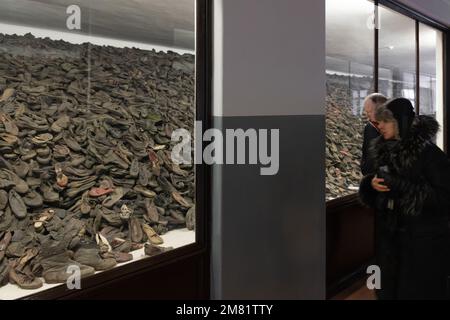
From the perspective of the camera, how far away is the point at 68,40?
1.84 meters

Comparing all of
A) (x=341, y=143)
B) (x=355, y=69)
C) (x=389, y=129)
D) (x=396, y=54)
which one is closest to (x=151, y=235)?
(x=389, y=129)

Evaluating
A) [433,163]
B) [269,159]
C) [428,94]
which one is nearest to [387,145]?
[433,163]

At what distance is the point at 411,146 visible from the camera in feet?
7.18

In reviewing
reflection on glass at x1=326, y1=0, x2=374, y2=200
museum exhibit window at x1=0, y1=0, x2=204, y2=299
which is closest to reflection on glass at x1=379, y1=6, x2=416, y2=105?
reflection on glass at x1=326, y1=0, x2=374, y2=200

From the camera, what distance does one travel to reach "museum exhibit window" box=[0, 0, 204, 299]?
5.54 ft

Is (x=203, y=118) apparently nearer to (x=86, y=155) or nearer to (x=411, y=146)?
(x=86, y=155)

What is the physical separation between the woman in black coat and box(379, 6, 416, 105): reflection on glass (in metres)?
1.60

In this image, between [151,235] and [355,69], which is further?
[355,69]

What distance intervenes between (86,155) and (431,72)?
431cm

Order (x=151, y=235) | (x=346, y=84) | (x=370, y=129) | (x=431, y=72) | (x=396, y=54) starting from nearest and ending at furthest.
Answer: (x=151, y=235) < (x=370, y=129) < (x=346, y=84) < (x=396, y=54) < (x=431, y=72)

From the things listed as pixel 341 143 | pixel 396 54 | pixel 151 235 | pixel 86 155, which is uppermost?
pixel 396 54
